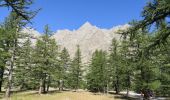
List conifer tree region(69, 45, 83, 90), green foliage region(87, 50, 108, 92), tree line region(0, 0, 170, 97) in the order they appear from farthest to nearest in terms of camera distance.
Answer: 1. conifer tree region(69, 45, 83, 90)
2. green foliage region(87, 50, 108, 92)
3. tree line region(0, 0, 170, 97)

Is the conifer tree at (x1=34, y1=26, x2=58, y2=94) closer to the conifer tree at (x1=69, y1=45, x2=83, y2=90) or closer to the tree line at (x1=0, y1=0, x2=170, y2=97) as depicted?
the tree line at (x1=0, y1=0, x2=170, y2=97)

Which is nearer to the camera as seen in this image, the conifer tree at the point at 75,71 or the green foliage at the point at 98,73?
the green foliage at the point at 98,73

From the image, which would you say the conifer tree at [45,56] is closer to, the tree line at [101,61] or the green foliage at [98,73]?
the tree line at [101,61]

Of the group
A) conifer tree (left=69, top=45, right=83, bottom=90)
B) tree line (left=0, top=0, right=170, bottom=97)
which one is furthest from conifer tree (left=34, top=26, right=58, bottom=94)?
conifer tree (left=69, top=45, right=83, bottom=90)

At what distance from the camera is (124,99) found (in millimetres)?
49906

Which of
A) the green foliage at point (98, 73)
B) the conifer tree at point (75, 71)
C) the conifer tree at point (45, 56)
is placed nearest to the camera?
the conifer tree at point (45, 56)

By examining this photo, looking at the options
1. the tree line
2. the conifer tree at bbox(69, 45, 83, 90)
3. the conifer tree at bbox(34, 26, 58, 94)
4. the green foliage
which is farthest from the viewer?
the conifer tree at bbox(69, 45, 83, 90)

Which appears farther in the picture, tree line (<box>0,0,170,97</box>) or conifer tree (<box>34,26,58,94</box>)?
conifer tree (<box>34,26,58,94</box>)

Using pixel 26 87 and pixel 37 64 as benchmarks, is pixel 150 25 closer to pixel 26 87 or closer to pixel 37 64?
pixel 37 64

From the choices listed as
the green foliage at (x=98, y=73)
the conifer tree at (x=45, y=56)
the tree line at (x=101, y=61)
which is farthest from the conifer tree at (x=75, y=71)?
the conifer tree at (x=45, y=56)

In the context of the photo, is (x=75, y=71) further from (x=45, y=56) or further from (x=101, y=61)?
(x=45, y=56)

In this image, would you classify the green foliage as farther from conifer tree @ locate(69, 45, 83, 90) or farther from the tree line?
conifer tree @ locate(69, 45, 83, 90)

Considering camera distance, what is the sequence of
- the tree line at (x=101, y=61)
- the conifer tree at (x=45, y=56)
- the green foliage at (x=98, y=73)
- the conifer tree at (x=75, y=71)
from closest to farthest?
1. the tree line at (x=101, y=61)
2. the conifer tree at (x=45, y=56)
3. the green foliage at (x=98, y=73)
4. the conifer tree at (x=75, y=71)

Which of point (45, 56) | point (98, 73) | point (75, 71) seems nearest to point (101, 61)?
point (98, 73)
